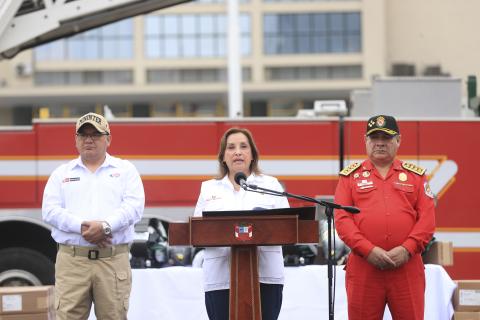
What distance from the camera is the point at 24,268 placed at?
7.80 meters

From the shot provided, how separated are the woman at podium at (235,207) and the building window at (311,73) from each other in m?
35.8

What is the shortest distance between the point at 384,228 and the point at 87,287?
186 centimetres

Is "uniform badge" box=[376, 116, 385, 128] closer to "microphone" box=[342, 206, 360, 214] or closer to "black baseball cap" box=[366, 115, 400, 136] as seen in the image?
"black baseball cap" box=[366, 115, 400, 136]

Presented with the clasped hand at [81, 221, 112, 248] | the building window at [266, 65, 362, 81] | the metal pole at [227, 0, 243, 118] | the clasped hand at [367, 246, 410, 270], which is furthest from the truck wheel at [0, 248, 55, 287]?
the building window at [266, 65, 362, 81]

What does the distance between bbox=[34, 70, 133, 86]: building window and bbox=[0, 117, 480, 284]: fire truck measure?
3314cm

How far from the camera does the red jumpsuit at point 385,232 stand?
16.1ft

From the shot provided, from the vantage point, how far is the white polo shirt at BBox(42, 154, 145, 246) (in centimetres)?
506

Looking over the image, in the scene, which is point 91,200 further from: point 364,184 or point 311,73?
point 311,73

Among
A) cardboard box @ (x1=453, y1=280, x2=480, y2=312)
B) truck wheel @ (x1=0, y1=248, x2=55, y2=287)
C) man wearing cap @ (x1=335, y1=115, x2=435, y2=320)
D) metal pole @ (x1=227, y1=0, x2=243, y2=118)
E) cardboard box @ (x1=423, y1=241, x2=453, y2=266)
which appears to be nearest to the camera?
man wearing cap @ (x1=335, y1=115, x2=435, y2=320)

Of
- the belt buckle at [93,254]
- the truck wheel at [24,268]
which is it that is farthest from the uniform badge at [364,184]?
the truck wheel at [24,268]

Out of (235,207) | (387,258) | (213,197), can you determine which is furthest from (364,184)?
(213,197)

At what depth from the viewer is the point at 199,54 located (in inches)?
1623

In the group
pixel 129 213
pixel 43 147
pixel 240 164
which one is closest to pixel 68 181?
pixel 129 213

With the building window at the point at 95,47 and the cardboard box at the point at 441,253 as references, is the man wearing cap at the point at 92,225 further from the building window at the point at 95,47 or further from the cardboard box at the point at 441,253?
the building window at the point at 95,47
